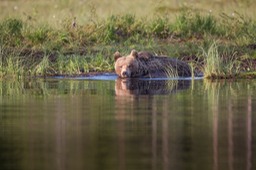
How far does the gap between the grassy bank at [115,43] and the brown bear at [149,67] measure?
457 mm

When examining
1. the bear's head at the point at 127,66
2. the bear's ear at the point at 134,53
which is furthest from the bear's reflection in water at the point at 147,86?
the bear's ear at the point at 134,53

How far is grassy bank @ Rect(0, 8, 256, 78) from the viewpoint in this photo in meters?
19.1

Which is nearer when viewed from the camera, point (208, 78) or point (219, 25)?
point (208, 78)

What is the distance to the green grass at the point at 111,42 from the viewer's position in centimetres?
1923

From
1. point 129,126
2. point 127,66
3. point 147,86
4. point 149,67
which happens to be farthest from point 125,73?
point 129,126

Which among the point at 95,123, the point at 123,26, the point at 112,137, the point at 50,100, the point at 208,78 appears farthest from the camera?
the point at 123,26

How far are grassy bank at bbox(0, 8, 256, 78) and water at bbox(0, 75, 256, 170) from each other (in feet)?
7.41

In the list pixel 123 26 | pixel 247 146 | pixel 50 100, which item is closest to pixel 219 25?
pixel 123 26

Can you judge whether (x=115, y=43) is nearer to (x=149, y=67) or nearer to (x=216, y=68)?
(x=149, y=67)

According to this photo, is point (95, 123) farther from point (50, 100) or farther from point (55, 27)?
point (55, 27)

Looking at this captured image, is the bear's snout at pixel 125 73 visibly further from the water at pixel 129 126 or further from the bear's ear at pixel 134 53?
the water at pixel 129 126

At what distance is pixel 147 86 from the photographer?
16547 mm

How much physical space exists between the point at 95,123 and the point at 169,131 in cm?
107

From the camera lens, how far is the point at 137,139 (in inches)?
412
